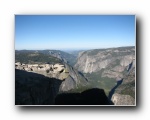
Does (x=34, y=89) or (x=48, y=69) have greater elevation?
(x=48, y=69)

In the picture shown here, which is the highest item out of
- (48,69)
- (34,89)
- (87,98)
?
(48,69)

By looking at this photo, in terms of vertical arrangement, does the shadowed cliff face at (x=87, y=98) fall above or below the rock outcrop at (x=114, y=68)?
below

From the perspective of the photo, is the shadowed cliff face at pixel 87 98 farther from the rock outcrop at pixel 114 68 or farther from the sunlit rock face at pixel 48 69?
the sunlit rock face at pixel 48 69

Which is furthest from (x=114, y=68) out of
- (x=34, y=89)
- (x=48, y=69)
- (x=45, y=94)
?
(x=34, y=89)

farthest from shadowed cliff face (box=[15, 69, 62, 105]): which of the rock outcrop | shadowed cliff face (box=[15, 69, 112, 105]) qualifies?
the rock outcrop

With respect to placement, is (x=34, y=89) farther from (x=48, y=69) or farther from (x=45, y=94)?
(x=48, y=69)

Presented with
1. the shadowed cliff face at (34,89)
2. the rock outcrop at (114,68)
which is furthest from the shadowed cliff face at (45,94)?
the rock outcrop at (114,68)
